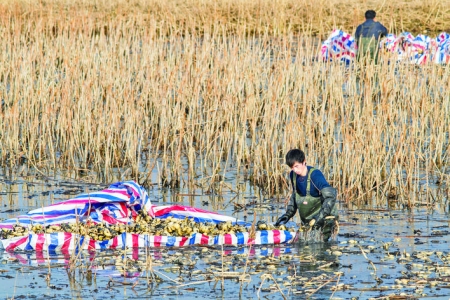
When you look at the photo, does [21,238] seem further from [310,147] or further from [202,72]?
[202,72]

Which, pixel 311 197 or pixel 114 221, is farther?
pixel 114 221

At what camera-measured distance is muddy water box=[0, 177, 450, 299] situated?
5.46 meters

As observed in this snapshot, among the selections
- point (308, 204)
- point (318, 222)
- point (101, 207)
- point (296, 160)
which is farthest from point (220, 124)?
point (318, 222)

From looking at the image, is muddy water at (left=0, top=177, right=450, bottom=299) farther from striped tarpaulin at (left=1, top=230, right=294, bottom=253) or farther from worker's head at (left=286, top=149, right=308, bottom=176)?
worker's head at (left=286, top=149, right=308, bottom=176)

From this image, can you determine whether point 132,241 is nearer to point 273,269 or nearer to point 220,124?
point 273,269

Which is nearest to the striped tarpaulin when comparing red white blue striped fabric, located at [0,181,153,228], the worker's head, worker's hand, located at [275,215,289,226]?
worker's hand, located at [275,215,289,226]

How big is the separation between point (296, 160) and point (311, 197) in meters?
0.41

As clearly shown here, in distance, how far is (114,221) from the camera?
7395 millimetres

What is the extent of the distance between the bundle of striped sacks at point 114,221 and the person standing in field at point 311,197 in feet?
0.90

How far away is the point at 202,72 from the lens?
404 inches

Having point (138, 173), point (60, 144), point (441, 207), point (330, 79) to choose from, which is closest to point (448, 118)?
point (330, 79)

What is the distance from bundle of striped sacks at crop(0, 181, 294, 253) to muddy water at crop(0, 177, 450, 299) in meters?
0.10

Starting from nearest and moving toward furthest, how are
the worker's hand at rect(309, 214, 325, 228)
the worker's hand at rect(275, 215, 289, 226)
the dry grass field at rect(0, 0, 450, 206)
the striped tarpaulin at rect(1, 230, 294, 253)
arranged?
1. the striped tarpaulin at rect(1, 230, 294, 253)
2. the worker's hand at rect(309, 214, 325, 228)
3. the worker's hand at rect(275, 215, 289, 226)
4. the dry grass field at rect(0, 0, 450, 206)

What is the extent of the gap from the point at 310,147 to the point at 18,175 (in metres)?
3.19
